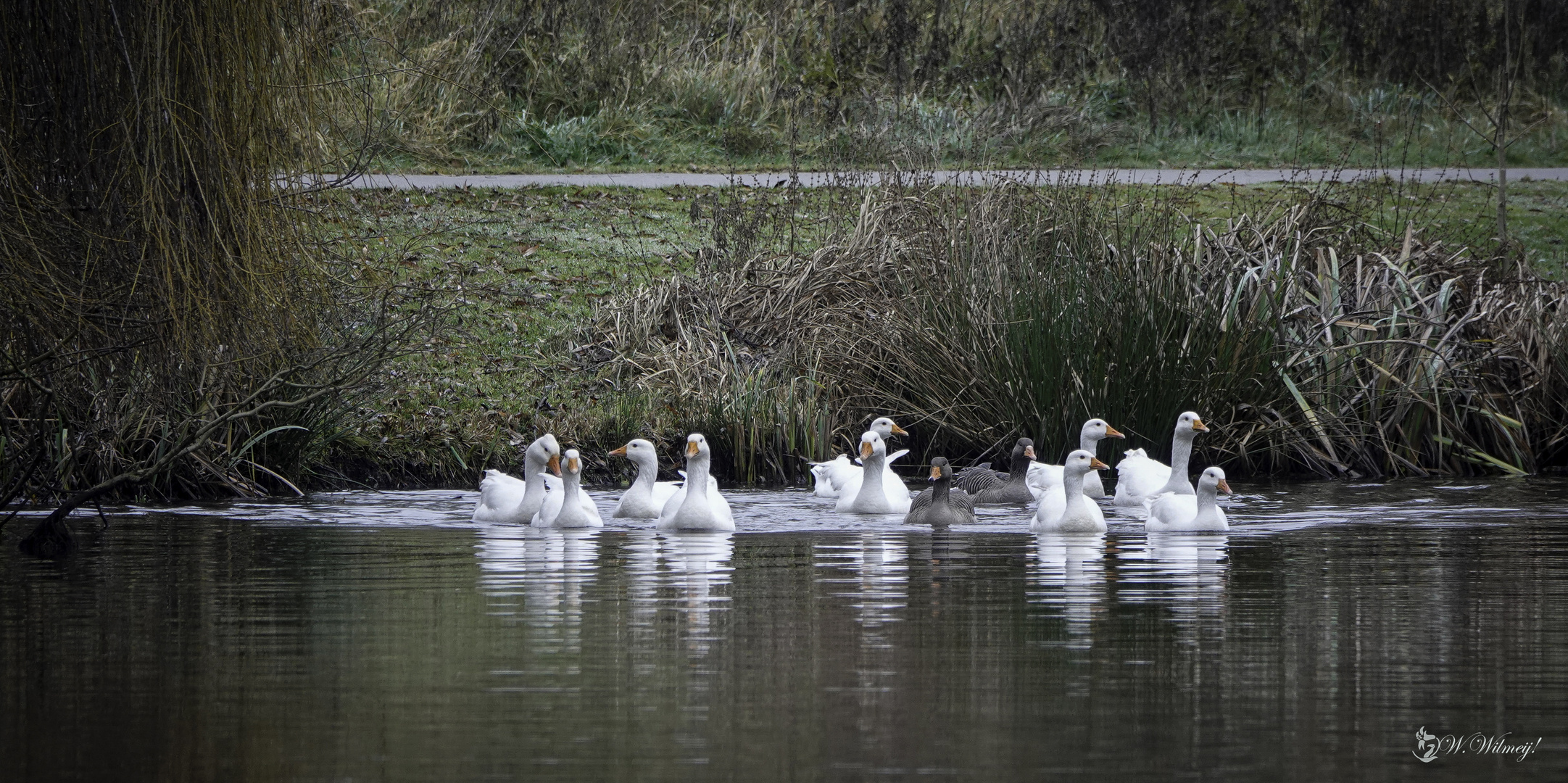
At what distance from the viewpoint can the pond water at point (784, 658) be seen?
17.6 feet

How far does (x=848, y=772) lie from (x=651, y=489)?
821 centimetres

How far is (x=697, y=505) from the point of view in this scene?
462 inches

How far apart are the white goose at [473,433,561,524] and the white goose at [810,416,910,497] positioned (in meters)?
2.10

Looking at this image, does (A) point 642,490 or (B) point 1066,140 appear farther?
(B) point 1066,140

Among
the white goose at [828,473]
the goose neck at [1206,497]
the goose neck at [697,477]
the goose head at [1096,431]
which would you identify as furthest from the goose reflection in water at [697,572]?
the goose head at [1096,431]

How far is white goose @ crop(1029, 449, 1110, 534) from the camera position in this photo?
11.8 metres

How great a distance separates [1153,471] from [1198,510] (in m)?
1.95

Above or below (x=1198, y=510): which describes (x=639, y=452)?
above

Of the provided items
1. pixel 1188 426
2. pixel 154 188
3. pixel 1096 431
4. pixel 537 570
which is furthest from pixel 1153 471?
pixel 154 188

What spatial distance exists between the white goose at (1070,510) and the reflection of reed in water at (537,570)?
8.98 ft

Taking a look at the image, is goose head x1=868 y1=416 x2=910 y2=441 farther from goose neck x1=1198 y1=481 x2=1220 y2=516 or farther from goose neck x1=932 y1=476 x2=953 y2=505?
goose neck x1=1198 y1=481 x2=1220 y2=516

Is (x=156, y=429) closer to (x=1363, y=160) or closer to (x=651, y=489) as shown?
(x=651, y=489)

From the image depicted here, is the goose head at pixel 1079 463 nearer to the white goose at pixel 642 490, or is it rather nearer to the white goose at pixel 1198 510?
the white goose at pixel 1198 510
